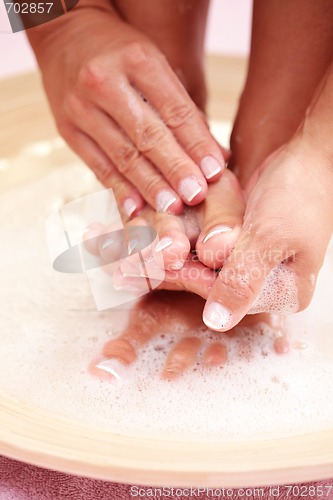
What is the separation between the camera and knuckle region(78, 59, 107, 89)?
860 mm

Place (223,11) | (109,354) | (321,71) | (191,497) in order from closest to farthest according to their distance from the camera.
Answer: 1. (191,497)
2. (109,354)
3. (321,71)
4. (223,11)

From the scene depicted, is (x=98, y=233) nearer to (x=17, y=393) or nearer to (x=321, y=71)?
(x=17, y=393)

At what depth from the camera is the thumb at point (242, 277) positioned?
2.19 ft

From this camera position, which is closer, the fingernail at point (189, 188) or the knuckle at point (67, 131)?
the fingernail at point (189, 188)

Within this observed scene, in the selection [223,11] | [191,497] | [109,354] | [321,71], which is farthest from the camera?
[223,11]

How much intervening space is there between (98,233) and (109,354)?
0.16m

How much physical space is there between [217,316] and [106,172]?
1.04ft

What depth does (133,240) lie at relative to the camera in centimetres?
79

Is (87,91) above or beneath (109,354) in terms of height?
above

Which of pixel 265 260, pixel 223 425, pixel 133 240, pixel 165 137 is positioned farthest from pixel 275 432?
pixel 165 137

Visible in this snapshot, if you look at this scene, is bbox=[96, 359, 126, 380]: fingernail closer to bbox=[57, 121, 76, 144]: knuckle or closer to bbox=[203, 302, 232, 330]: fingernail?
A: bbox=[203, 302, 232, 330]: fingernail

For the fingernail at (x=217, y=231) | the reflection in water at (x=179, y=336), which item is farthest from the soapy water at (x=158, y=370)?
the fingernail at (x=217, y=231)

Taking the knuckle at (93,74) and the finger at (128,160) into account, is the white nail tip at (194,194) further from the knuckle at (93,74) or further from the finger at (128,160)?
the knuckle at (93,74)

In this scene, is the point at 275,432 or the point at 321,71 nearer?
the point at 275,432
